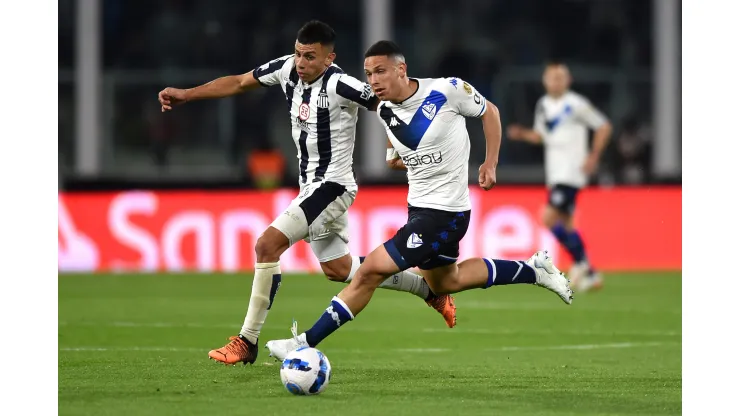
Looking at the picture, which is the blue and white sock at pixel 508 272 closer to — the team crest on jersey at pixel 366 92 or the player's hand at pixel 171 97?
the team crest on jersey at pixel 366 92

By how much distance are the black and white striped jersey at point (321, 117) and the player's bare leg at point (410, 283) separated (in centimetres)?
63

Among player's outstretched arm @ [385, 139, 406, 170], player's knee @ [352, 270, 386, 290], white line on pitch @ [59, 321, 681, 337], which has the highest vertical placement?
player's outstretched arm @ [385, 139, 406, 170]

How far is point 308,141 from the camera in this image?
26.4 feet

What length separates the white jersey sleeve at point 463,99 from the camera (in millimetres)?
7242

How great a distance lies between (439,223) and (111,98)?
18.0 meters

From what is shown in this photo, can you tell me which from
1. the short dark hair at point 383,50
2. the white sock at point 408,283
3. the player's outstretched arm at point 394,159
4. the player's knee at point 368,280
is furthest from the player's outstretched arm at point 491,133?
the white sock at point 408,283

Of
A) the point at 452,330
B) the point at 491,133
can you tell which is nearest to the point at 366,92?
the point at 491,133

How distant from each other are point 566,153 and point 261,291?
22.1 ft

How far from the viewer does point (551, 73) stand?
1366cm

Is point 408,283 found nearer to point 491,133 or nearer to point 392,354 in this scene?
point 392,354

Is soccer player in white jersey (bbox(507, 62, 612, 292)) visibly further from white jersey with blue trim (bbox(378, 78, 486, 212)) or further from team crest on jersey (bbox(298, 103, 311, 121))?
white jersey with blue trim (bbox(378, 78, 486, 212))

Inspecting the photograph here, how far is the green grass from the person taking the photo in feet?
20.7

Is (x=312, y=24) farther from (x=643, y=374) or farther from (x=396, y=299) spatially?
(x=396, y=299)

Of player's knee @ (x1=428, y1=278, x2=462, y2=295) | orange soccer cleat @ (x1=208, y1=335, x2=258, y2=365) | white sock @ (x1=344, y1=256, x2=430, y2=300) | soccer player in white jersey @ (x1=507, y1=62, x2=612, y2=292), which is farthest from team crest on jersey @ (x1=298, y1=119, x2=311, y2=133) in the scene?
soccer player in white jersey @ (x1=507, y1=62, x2=612, y2=292)
